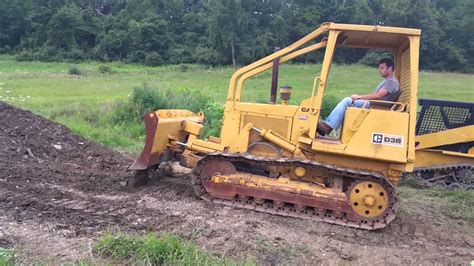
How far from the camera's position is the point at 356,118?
698 cm

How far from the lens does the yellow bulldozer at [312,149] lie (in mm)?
6895

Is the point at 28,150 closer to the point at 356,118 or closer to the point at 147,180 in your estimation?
the point at 147,180

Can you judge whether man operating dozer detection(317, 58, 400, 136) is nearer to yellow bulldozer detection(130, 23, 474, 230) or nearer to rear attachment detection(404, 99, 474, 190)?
yellow bulldozer detection(130, 23, 474, 230)

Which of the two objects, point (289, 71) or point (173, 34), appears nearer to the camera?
point (289, 71)

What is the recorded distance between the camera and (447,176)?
416 inches

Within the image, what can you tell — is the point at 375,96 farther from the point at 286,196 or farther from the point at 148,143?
the point at 148,143

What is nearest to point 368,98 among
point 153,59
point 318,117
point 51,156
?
point 318,117

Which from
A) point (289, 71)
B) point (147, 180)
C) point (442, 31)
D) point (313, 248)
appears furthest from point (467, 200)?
point (442, 31)

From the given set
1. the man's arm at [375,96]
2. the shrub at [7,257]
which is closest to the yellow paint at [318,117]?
the man's arm at [375,96]

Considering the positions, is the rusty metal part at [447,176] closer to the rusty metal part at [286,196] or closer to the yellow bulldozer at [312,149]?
the yellow bulldozer at [312,149]

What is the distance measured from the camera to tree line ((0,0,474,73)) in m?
53.8

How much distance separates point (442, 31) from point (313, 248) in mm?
53312

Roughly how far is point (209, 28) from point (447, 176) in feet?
163

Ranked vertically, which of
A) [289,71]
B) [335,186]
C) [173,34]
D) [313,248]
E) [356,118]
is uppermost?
[173,34]
